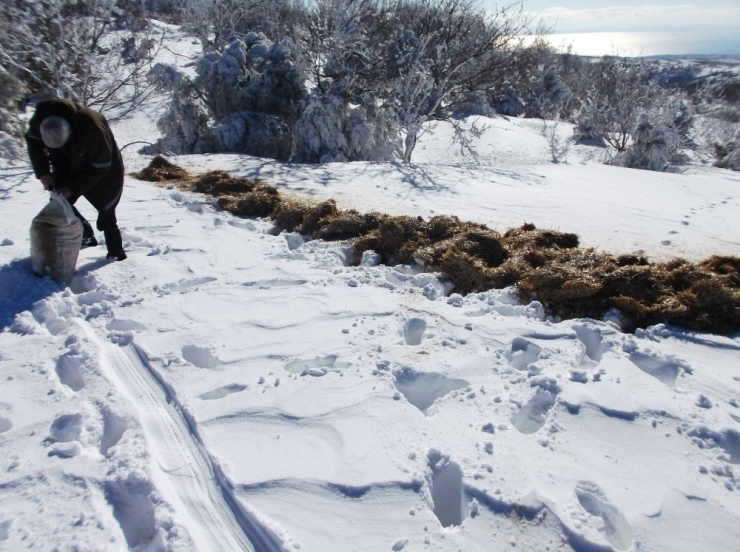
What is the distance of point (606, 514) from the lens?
1.89 metres

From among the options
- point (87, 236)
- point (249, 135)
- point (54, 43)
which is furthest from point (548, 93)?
point (87, 236)

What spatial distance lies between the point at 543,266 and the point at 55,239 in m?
3.79

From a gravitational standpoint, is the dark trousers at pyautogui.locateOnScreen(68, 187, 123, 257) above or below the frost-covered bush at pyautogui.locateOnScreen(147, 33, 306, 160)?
below

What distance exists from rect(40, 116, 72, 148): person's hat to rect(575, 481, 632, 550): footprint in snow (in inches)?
144

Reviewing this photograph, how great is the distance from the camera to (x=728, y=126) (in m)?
25.5

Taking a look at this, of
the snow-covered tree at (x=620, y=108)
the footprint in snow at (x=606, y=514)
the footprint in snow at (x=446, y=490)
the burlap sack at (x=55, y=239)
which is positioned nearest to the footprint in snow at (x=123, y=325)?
the burlap sack at (x=55, y=239)

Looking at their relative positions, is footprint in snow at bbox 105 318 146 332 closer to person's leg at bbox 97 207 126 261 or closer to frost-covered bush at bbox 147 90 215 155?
person's leg at bbox 97 207 126 261

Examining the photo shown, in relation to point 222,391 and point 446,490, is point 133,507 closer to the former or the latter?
point 222,391

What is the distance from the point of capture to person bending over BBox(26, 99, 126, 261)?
3.14 m

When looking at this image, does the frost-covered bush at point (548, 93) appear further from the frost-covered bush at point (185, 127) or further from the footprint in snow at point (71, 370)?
the footprint in snow at point (71, 370)

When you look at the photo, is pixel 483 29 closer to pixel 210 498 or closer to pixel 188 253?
pixel 188 253

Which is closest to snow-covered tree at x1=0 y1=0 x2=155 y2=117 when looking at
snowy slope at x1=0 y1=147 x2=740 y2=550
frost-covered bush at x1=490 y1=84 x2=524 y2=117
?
snowy slope at x1=0 y1=147 x2=740 y2=550

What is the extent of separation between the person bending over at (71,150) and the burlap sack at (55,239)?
0.13 meters

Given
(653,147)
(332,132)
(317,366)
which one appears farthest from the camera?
(653,147)
